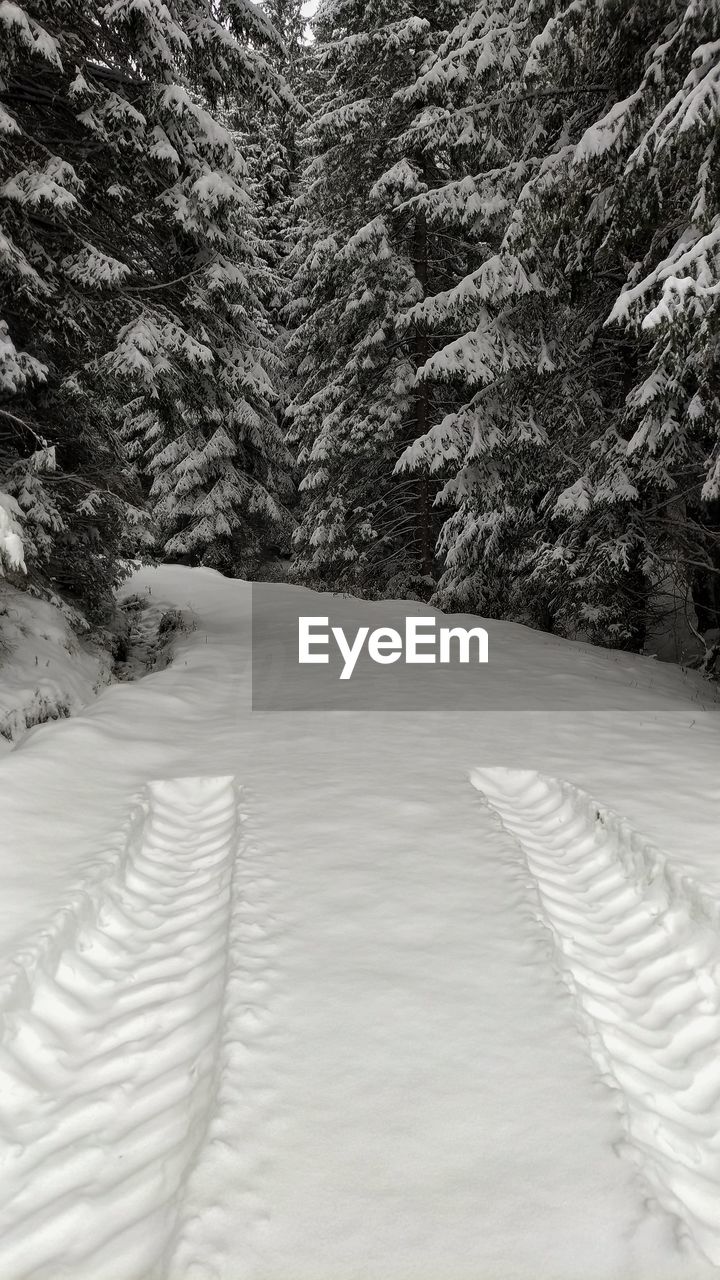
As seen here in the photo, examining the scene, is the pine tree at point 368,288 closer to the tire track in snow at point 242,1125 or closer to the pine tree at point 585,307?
the pine tree at point 585,307

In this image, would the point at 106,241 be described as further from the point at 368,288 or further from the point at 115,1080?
the point at 368,288

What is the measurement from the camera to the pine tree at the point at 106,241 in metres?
6.96

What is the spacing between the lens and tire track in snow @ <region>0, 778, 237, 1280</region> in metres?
2.28

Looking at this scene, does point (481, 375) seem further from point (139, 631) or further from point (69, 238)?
point (139, 631)

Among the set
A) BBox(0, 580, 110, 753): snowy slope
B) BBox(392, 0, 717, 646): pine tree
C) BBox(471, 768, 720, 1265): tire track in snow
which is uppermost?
BBox(392, 0, 717, 646): pine tree

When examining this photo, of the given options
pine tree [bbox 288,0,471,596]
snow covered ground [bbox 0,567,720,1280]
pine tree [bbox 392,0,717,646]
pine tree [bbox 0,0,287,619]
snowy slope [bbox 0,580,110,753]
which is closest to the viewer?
snow covered ground [bbox 0,567,720,1280]

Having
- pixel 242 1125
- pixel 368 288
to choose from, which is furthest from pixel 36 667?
pixel 368 288

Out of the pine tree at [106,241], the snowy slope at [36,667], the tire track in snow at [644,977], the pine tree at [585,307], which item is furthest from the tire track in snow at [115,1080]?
the pine tree at [585,307]

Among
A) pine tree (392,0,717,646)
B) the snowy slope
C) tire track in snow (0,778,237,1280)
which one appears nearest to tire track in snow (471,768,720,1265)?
tire track in snow (0,778,237,1280)

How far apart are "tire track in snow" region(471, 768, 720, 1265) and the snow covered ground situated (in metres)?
0.01

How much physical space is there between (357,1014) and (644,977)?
4.59 ft

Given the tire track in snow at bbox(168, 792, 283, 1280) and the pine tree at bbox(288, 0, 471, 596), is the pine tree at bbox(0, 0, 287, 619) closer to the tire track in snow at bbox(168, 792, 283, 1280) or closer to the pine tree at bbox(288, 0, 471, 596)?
the tire track in snow at bbox(168, 792, 283, 1280)

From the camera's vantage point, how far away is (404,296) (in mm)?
14797

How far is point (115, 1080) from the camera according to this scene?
9.61 feet
